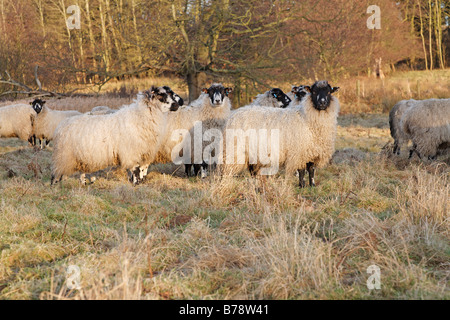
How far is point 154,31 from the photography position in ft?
39.2

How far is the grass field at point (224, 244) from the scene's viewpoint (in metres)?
3.09

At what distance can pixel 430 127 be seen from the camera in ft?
27.0

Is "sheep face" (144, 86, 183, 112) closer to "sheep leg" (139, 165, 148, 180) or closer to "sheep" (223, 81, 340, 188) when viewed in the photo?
"sheep leg" (139, 165, 148, 180)

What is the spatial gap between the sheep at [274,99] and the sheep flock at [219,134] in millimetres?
22

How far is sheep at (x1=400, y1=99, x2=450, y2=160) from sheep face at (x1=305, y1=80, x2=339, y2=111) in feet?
Result: 9.30

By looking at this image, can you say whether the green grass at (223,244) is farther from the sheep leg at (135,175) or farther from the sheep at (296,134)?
the sheep leg at (135,175)

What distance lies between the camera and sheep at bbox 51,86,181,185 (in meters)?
7.01

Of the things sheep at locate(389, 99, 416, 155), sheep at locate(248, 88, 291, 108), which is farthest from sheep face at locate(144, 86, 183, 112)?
sheep at locate(389, 99, 416, 155)

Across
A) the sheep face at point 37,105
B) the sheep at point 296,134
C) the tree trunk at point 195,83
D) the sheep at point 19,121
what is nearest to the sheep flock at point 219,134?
the sheep at point 296,134
